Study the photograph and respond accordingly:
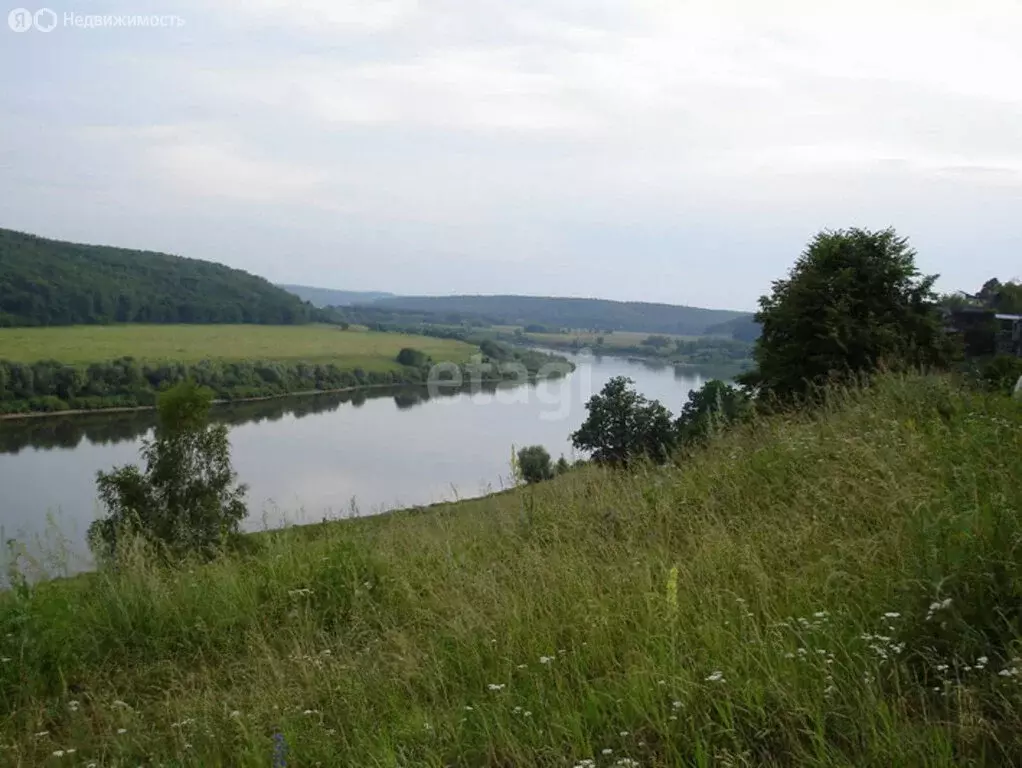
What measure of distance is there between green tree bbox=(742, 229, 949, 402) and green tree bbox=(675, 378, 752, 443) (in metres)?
0.81

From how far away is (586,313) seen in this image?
440ft

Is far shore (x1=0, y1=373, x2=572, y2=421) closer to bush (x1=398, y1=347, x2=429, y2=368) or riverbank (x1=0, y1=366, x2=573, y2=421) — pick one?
riverbank (x1=0, y1=366, x2=573, y2=421)

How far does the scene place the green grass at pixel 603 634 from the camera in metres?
2.28

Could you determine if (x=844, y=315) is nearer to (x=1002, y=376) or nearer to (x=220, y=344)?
(x=1002, y=376)

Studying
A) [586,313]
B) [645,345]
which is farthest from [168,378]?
[586,313]

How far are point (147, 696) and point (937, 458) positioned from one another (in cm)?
417

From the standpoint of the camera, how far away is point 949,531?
9.46ft

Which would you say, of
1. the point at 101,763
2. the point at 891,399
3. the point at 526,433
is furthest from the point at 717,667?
the point at 526,433

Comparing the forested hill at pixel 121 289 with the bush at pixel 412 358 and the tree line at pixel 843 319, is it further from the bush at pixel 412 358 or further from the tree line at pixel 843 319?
the tree line at pixel 843 319

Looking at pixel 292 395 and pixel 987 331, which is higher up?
pixel 987 331

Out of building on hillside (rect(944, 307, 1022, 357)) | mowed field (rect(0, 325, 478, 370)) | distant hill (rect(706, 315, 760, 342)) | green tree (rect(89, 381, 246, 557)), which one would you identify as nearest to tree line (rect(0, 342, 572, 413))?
mowed field (rect(0, 325, 478, 370))

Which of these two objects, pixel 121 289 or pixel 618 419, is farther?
pixel 121 289

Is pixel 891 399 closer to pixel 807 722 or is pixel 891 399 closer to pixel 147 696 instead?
pixel 807 722

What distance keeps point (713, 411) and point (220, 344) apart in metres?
83.3
